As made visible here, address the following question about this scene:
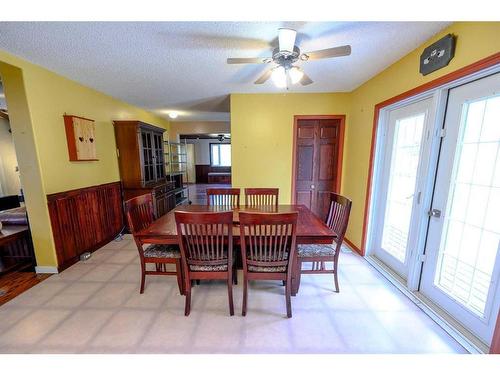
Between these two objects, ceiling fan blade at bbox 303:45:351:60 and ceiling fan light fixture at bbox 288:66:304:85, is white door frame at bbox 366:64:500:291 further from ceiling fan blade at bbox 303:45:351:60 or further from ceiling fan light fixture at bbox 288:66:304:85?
ceiling fan light fixture at bbox 288:66:304:85

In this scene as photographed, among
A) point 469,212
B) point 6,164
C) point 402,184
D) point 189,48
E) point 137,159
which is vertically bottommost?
point 469,212

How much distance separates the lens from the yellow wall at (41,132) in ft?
6.68

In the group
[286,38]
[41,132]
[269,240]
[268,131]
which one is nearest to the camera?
[286,38]

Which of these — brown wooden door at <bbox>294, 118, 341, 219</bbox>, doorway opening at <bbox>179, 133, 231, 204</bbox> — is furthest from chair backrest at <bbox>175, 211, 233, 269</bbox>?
doorway opening at <bbox>179, 133, 231, 204</bbox>

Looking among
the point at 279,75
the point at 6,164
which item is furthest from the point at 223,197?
the point at 6,164

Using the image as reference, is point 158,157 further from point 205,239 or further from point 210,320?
point 210,320

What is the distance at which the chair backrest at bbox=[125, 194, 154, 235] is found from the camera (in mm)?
1805

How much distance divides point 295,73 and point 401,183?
1689mm

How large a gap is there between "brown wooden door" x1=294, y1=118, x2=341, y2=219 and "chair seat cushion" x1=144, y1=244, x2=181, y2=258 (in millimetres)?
2246

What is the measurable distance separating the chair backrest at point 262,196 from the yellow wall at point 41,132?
2322 mm

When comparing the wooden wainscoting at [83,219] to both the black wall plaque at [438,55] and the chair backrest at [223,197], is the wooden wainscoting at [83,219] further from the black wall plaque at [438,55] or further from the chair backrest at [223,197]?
the black wall plaque at [438,55]

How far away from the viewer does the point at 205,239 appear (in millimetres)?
1597
